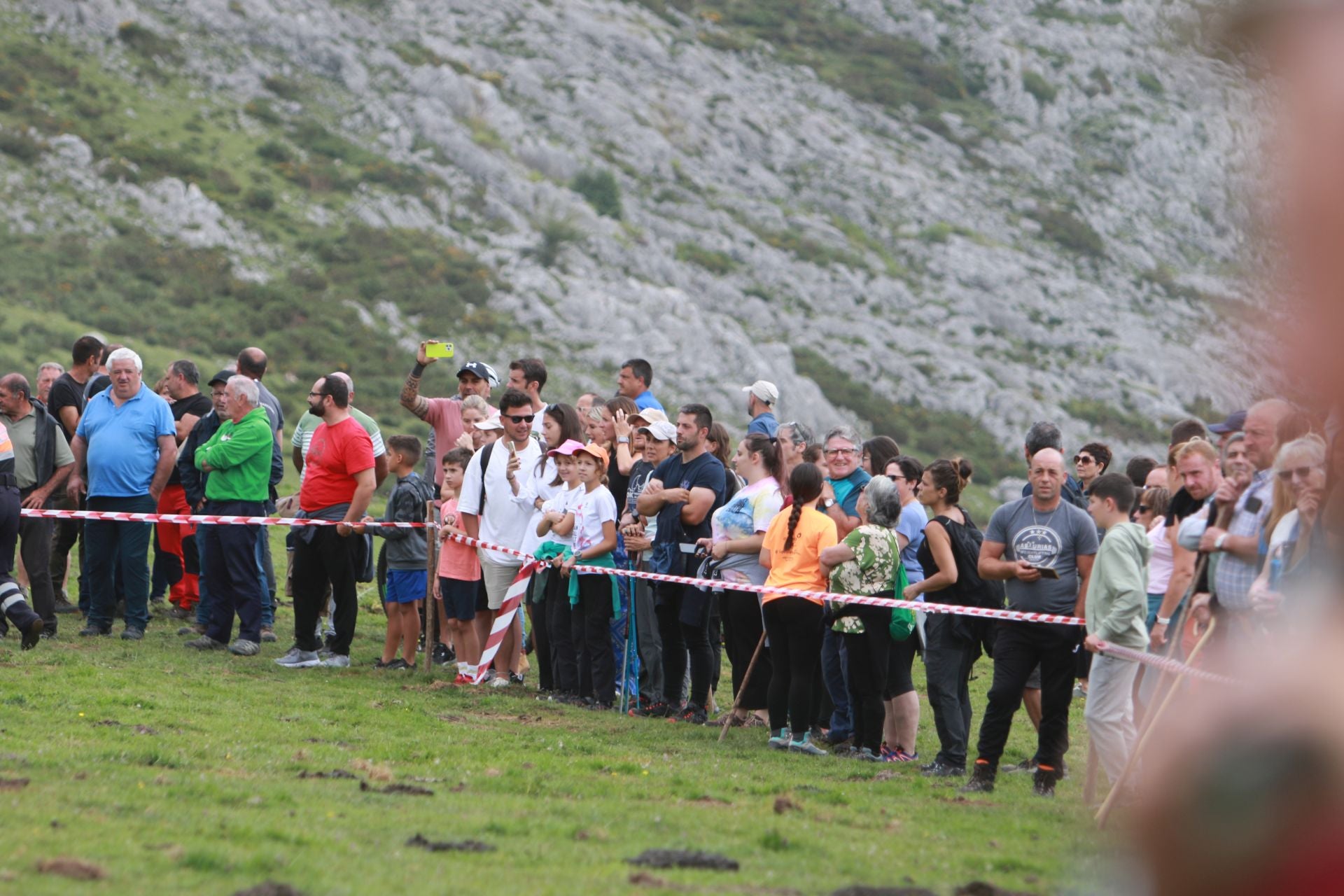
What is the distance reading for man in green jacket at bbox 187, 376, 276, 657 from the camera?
1290 cm

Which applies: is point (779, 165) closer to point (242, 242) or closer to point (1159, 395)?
point (1159, 395)

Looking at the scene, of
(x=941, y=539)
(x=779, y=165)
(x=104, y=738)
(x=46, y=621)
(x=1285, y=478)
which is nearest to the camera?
(x=1285, y=478)

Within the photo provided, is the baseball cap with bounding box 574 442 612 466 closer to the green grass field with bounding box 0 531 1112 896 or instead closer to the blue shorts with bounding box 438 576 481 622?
the blue shorts with bounding box 438 576 481 622

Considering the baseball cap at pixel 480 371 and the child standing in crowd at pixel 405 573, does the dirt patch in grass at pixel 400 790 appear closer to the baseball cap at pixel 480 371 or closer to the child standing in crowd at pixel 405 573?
the child standing in crowd at pixel 405 573

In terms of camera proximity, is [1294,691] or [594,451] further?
[594,451]

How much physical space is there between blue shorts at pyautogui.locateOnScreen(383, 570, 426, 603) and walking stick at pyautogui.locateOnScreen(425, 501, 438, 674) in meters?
0.06

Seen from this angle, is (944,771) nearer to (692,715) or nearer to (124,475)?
(692,715)

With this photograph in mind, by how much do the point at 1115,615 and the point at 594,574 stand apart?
5.01 metres

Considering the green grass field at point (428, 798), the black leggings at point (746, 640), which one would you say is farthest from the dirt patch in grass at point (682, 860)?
the black leggings at point (746, 640)

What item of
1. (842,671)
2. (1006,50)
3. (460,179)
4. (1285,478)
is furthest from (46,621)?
(1006,50)

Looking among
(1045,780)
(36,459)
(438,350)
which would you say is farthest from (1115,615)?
(36,459)

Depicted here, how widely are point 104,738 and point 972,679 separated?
9.42m

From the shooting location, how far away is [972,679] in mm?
15344

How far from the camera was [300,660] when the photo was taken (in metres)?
13.0
